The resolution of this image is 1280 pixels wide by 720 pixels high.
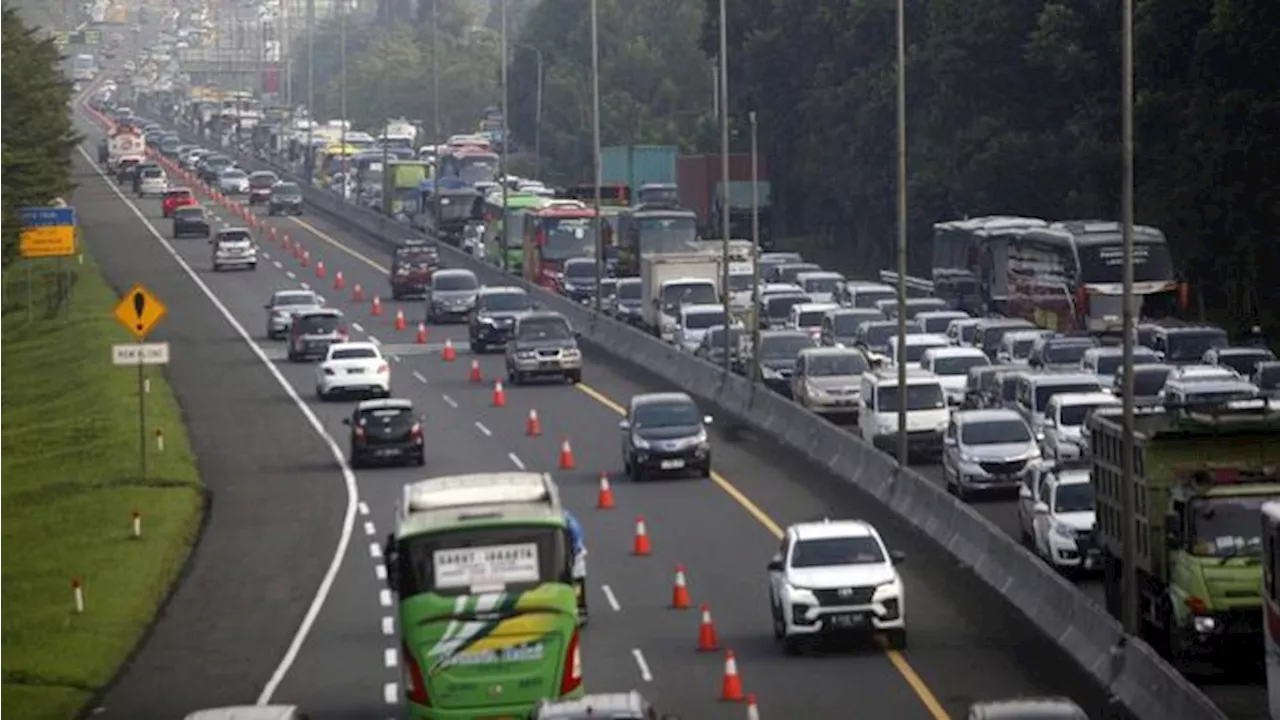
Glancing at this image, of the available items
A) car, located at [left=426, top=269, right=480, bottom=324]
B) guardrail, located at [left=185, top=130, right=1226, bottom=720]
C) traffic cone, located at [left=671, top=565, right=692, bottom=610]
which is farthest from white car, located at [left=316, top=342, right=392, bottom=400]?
traffic cone, located at [left=671, top=565, right=692, bottom=610]

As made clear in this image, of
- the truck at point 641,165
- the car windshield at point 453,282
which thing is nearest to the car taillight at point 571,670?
the car windshield at point 453,282

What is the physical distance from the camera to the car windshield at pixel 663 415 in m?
63.1

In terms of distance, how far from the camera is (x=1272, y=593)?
34.3 metres

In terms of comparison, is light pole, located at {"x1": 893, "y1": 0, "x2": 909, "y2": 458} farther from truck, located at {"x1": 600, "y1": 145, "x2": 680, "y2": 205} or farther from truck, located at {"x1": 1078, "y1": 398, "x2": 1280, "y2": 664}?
truck, located at {"x1": 600, "y1": 145, "x2": 680, "y2": 205}

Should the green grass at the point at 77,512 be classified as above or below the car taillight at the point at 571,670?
below

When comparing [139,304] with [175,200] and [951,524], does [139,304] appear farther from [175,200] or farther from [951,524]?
[175,200]

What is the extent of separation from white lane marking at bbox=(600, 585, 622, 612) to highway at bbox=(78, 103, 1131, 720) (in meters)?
0.04

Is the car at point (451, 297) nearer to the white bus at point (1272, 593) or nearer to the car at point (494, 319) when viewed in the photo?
the car at point (494, 319)

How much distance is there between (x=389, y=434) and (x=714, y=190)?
74.7 metres

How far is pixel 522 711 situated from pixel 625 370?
50585mm

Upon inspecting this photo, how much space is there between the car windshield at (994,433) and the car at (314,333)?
109 ft


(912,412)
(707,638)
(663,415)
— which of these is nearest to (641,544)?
(663,415)

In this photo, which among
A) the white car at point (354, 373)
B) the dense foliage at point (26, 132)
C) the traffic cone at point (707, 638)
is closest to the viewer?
the traffic cone at point (707, 638)

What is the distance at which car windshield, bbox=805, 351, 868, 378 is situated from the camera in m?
71.4
